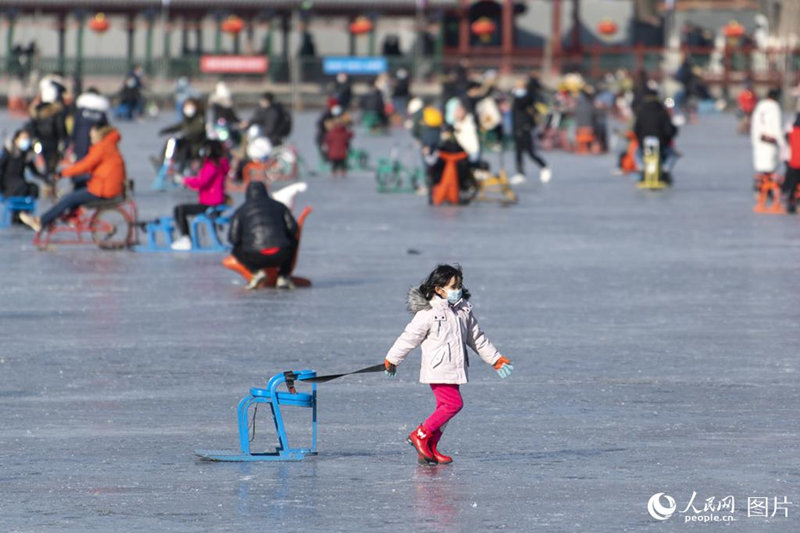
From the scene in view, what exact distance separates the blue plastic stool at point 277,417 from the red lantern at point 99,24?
50.1 meters

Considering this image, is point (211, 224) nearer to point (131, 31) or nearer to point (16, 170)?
point (16, 170)

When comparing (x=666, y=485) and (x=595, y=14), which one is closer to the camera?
(x=666, y=485)

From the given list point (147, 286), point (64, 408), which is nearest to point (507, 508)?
point (64, 408)

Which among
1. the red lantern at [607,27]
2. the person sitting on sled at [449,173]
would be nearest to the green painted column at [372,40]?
the red lantern at [607,27]

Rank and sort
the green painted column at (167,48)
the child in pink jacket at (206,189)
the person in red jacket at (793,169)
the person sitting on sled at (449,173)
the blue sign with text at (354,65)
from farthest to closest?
the green painted column at (167,48)
the blue sign with text at (354,65)
the person sitting on sled at (449,173)
the person in red jacket at (793,169)
the child in pink jacket at (206,189)

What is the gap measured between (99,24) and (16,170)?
123ft

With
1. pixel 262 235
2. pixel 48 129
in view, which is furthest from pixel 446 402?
pixel 48 129

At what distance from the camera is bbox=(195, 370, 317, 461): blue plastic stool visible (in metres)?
8.52

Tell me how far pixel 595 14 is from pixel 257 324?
55.1 m

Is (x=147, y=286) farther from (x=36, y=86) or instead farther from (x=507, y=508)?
(x=36, y=86)

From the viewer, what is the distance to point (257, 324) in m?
13.7

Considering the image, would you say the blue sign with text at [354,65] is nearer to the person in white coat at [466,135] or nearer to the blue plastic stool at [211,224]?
the person in white coat at [466,135]

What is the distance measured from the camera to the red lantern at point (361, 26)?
194ft

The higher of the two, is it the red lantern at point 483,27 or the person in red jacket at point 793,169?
the red lantern at point 483,27
